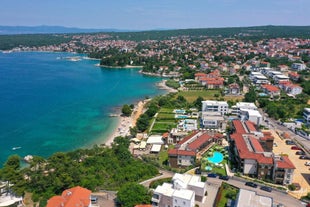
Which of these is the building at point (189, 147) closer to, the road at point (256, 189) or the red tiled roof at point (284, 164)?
the road at point (256, 189)

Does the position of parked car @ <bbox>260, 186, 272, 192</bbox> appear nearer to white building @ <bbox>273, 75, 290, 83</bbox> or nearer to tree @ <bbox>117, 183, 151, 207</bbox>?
tree @ <bbox>117, 183, 151, 207</bbox>

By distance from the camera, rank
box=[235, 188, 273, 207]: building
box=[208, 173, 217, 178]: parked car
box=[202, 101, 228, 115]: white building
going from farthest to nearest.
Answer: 1. box=[202, 101, 228, 115]: white building
2. box=[208, 173, 217, 178]: parked car
3. box=[235, 188, 273, 207]: building

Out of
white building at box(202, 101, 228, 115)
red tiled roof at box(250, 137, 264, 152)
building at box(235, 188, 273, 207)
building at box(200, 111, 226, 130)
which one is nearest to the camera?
building at box(235, 188, 273, 207)

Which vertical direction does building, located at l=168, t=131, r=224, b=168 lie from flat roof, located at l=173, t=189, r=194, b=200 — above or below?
below

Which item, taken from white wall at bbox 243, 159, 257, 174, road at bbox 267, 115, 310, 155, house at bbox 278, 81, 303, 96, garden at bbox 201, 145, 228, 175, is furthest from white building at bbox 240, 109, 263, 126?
house at bbox 278, 81, 303, 96

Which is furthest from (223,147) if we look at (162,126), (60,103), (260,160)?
(60,103)

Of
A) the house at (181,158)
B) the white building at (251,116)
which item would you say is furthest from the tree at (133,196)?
the white building at (251,116)

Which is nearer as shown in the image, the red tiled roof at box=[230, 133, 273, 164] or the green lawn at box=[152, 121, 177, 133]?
the red tiled roof at box=[230, 133, 273, 164]

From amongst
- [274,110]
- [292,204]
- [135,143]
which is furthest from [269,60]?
[292,204]
